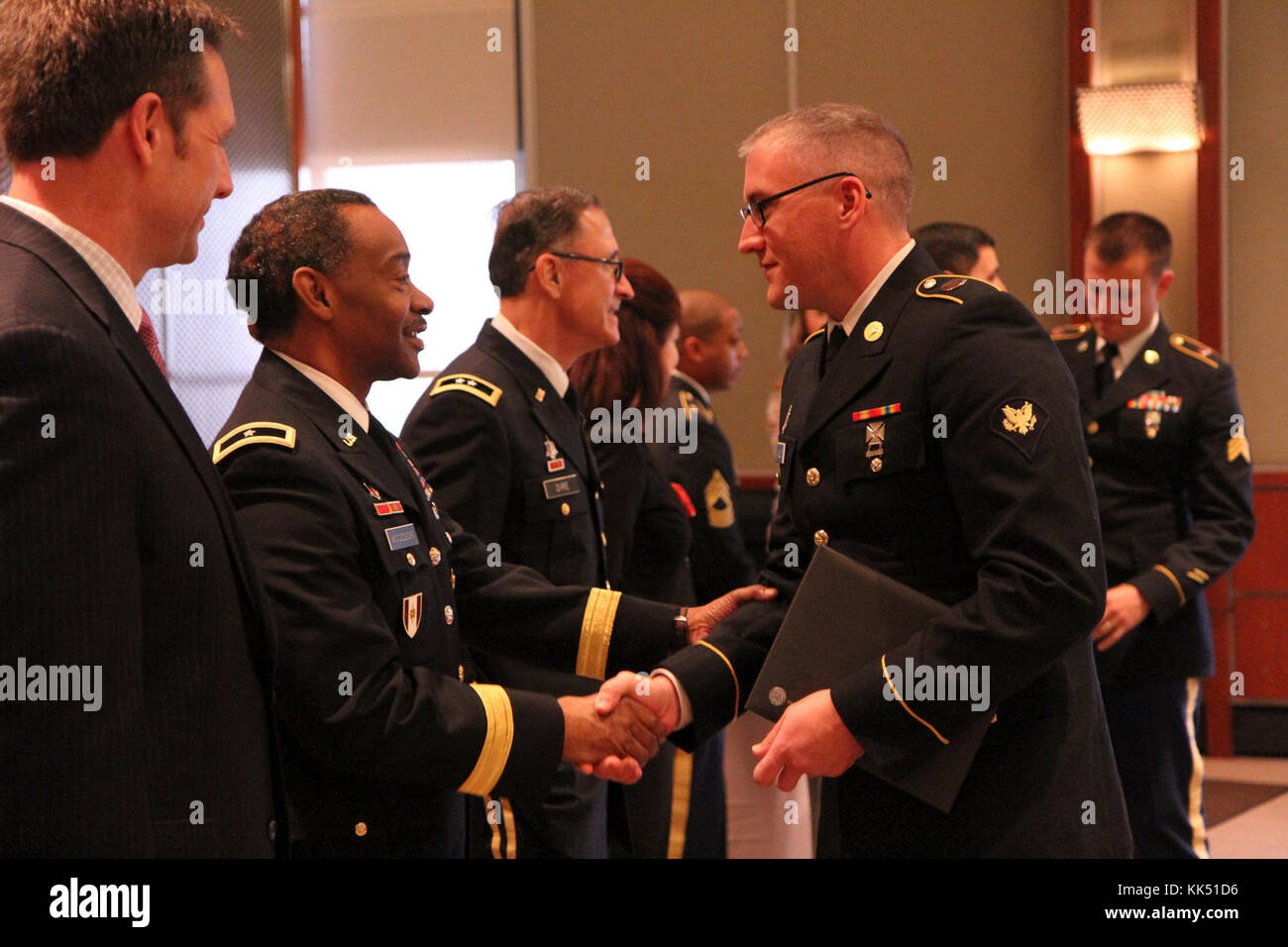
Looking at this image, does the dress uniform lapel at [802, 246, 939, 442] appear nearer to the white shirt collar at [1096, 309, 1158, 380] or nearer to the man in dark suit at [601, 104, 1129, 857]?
the man in dark suit at [601, 104, 1129, 857]

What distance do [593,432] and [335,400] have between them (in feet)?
4.37

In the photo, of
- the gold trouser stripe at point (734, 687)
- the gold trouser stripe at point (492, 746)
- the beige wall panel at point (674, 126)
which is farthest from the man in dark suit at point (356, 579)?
the beige wall panel at point (674, 126)

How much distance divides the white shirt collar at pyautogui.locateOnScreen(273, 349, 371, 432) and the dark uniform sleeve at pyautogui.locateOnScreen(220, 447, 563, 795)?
19cm

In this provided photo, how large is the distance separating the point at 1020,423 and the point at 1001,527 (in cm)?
14

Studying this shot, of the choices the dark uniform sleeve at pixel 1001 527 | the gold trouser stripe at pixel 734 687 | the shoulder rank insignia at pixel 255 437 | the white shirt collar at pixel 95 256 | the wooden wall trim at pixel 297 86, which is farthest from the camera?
the wooden wall trim at pixel 297 86

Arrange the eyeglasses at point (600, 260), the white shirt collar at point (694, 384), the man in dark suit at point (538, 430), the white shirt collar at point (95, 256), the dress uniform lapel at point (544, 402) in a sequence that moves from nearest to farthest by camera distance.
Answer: the white shirt collar at point (95, 256) → the man in dark suit at point (538, 430) → the dress uniform lapel at point (544, 402) → the eyeglasses at point (600, 260) → the white shirt collar at point (694, 384)

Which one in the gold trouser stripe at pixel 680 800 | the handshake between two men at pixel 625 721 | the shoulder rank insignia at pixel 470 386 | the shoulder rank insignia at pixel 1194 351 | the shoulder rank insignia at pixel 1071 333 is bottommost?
the gold trouser stripe at pixel 680 800

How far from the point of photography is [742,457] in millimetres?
6277

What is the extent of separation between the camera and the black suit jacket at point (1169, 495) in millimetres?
3197

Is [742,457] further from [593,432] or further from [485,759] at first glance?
[485,759]

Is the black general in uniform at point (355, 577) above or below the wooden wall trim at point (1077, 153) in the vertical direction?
below

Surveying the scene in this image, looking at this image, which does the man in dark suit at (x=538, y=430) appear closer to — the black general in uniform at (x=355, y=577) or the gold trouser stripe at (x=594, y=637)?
the gold trouser stripe at (x=594, y=637)

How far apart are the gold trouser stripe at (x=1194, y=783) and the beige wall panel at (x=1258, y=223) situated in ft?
9.10

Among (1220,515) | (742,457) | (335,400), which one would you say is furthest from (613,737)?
(742,457)
